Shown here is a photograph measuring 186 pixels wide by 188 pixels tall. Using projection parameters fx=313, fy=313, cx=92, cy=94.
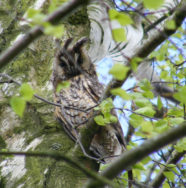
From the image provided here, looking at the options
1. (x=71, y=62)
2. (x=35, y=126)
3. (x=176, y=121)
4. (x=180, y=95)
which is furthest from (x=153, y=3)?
(x=71, y=62)

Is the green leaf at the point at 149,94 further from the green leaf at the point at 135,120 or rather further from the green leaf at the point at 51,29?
the green leaf at the point at 51,29

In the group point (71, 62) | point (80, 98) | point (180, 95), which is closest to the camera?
point (180, 95)

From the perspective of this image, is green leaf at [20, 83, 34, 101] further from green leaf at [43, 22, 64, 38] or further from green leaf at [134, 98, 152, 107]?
green leaf at [134, 98, 152, 107]

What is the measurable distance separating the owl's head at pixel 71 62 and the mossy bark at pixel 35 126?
11 centimetres

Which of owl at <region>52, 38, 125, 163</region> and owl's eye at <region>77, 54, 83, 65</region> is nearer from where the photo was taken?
owl at <region>52, 38, 125, 163</region>

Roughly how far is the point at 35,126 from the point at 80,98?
0.62 meters

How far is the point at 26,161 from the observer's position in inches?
74.5

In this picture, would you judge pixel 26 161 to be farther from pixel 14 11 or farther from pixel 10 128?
pixel 14 11

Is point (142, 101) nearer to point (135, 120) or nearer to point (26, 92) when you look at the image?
point (135, 120)

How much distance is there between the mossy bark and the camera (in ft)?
6.00

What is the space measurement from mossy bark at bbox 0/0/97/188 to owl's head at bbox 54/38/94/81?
0.35ft

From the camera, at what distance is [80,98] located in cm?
269

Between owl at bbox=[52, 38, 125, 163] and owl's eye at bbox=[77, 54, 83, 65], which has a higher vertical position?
owl's eye at bbox=[77, 54, 83, 65]

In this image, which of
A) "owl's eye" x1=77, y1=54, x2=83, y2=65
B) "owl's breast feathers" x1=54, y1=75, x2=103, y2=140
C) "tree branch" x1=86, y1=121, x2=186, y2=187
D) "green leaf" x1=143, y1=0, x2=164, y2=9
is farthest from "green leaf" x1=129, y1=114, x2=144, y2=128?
"owl's eye" x1=77, y1=54, x2=83, y2=65
